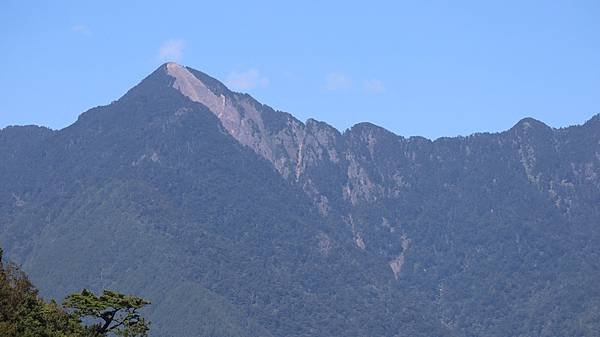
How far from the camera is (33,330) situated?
333ft

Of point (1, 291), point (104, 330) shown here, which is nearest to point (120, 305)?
point (104, 330)

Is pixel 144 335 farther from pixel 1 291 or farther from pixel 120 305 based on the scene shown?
pixel 1 291

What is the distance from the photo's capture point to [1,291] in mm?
101438

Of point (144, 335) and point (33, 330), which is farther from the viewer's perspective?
point (144, 335)

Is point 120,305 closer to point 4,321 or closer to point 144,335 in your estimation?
point 144,335

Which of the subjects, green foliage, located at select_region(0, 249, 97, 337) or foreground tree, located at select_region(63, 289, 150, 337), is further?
foreground tree, located at select_region(63, 289, 150, 337)

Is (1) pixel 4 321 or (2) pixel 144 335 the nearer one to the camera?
(1) pixel 4 321

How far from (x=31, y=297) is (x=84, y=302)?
4.84 metres

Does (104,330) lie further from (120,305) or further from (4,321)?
(4,321)

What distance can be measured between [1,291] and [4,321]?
10.2 feet

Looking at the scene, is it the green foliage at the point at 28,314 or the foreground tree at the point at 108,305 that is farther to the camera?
the foreground tree at the point at 108,305

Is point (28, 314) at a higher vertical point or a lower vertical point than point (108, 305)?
lower

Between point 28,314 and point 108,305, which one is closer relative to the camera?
point 28,314

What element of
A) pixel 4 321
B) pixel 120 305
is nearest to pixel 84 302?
pixel 120 305
